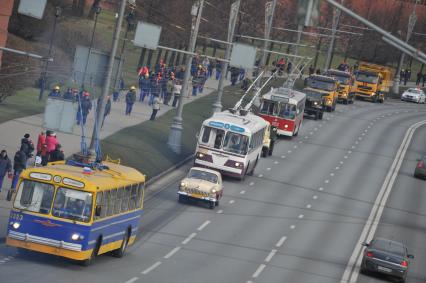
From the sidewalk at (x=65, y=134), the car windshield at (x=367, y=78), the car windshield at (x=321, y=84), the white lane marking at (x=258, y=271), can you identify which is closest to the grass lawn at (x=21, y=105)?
the sidewalk at (x=65, y=134)

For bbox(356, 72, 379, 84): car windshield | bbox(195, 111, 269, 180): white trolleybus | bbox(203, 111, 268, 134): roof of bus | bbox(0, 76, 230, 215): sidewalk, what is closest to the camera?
bbox(0, 76, 230, 215): sidewalk

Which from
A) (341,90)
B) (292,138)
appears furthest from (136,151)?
(341,90)

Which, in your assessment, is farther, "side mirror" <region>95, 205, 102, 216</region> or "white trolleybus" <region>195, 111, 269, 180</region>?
"white trolleybus" <region>195, 111, 269, 180</region>

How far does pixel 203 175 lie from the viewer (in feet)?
146

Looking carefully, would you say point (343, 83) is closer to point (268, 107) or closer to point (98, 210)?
point (268, 107)

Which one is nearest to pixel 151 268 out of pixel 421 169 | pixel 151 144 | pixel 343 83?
pixel 151 144

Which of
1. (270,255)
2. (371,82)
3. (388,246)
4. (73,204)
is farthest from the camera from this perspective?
(371,82)

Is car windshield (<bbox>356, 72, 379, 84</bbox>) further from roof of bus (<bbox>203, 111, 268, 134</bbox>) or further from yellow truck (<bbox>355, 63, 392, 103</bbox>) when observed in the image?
roof of bus (<bbox>203, 111, 268, 134</bbox>)

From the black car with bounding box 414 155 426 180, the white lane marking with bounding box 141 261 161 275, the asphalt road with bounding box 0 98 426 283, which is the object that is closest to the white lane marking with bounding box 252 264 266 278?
the asphalt road with bounding box 0 98 426 283

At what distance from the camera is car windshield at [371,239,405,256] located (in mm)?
37406

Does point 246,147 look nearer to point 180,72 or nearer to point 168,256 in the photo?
point 168,256

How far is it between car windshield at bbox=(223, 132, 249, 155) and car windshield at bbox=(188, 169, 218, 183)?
18.8ft

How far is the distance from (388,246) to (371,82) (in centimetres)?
5939

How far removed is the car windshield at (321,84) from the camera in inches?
3169
